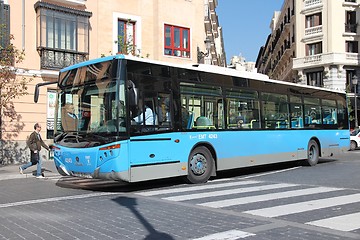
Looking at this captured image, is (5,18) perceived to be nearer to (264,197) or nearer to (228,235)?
(264,197)

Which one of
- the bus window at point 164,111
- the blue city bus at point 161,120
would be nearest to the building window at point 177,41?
the blue city bus at point 161,120

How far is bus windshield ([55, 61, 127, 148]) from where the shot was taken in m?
8.80

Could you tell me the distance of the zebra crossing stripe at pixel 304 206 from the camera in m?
6.61

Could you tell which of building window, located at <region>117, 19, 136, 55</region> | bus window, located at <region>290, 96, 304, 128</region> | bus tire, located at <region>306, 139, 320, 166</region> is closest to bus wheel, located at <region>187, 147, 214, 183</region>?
bus window, located at <region>290, 96, 304, 128</region>

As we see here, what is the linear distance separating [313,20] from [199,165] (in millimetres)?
40823

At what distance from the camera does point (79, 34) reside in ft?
67.9

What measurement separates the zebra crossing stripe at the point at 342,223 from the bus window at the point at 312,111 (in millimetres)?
8864

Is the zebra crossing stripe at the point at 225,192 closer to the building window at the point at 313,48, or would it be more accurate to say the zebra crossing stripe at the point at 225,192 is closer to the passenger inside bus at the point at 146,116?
the passenger inside bus at the point at 146,116

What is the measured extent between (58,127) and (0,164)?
938 centimetres

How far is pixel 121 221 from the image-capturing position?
6.17m

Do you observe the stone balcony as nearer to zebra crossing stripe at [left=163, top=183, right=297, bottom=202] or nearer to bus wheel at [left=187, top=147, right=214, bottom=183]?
bus wheel at [left=187, top=147, right=214, bottom=183]

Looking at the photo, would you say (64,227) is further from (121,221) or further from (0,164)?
(0,164)

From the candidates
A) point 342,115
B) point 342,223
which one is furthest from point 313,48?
point 342,223

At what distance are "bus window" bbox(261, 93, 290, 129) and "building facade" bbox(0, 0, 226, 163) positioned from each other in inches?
284
